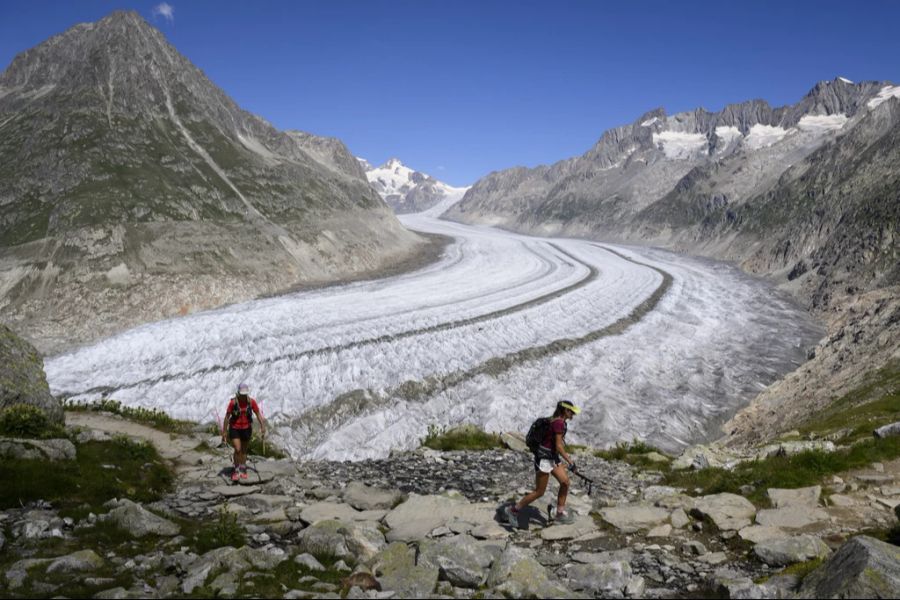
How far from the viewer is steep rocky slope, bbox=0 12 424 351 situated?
31344 mm

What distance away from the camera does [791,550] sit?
7445 mm

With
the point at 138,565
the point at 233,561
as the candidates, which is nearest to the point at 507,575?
the point at 233,561

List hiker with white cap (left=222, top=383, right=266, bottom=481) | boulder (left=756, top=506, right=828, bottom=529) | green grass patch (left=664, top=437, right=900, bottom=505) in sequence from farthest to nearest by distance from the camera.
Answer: hiker with white cap (left=222, top=383, right=266, bottom=481), green grass patch (left=664, top=437, right=900, bottom=505), boulder (left=756, top=506, right=828, bottom=529)

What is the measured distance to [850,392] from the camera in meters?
18.2

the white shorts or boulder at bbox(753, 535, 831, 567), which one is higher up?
the white shorts

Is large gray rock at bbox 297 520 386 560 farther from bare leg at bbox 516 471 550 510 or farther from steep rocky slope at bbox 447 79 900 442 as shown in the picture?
steep rocky slope at bbox 447 79 900 442

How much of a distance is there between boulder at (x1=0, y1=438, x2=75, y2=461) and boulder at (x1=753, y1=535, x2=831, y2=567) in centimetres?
1275

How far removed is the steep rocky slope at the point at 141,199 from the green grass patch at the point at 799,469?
3032 cm

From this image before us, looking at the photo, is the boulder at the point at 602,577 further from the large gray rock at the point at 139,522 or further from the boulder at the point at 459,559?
the large gray rock at the point at 139,522

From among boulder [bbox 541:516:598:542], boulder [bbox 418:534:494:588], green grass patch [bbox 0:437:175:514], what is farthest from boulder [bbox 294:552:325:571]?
green grass patch [bbox 0:437:175:514]

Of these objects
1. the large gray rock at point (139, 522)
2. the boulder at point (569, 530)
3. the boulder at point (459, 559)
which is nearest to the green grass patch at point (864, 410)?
the boulder at point (569, 530)

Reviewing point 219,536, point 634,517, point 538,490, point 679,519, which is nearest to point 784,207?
point 679,519

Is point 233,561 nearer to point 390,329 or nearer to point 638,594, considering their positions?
point 638,594

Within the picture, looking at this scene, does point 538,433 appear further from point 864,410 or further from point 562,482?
point 864,410
